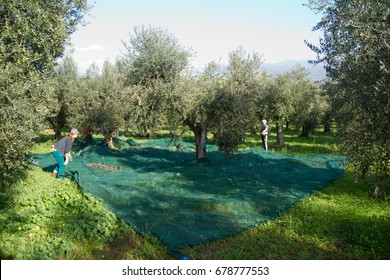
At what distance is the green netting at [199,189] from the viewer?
26.9 feet

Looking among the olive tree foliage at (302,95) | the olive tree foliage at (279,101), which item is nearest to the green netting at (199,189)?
the olive tree foliage at (279,101)

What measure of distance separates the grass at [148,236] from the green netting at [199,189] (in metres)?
0.35

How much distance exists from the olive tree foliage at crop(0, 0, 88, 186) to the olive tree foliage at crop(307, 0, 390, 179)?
7.90 meters

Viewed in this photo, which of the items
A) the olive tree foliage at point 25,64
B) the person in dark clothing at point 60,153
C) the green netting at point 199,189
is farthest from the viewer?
the person in dark clothing at point 60,153

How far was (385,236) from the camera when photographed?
7566 mm

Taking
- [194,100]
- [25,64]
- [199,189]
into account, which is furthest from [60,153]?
[194,100]

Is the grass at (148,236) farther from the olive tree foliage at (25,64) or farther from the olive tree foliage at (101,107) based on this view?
the olive tree foliage at (101,107)

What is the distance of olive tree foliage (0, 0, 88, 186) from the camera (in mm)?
7485

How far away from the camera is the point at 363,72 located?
6805 millimetres

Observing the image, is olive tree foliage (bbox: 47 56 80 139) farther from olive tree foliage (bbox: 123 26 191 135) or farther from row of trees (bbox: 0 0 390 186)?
olive tree foliage (bbox: 123 26 191 135)

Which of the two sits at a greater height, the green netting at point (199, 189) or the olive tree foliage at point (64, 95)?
the olive tree foliage at point (64, 95)

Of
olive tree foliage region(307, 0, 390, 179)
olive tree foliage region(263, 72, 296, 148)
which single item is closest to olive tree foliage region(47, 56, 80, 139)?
olive tree foliage region(263, 72, 296, 148)

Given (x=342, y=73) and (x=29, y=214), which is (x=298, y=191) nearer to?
(x=342, y=73)
